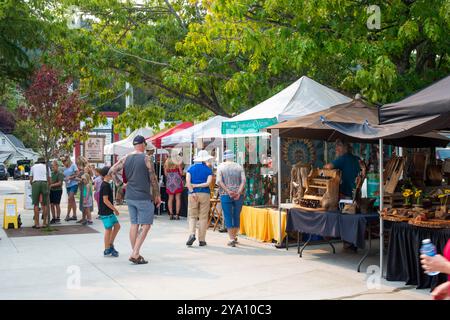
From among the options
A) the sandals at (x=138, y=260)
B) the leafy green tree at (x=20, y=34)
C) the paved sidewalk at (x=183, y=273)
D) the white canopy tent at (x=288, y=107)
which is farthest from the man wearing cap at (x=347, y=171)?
the leafy green tree at (x=20, y=34)

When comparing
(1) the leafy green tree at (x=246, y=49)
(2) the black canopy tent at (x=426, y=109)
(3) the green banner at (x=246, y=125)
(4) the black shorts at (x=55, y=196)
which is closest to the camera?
(2) the black canopy tent at (x=426, y=109)

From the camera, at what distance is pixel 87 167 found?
49.1 ft

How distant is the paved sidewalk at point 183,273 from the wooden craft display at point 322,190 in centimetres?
92

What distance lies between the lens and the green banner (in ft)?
33.2

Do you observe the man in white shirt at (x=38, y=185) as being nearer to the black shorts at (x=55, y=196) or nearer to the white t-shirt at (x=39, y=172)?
the white t-shirt at (x=39, y=172)

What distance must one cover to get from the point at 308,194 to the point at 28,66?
8.41 metres

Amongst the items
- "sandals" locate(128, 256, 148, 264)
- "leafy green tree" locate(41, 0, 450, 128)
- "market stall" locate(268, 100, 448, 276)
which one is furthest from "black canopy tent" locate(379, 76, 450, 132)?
"sandals" locate(128, 256, 148, 264)

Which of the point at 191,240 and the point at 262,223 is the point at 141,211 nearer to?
the point at 191,240

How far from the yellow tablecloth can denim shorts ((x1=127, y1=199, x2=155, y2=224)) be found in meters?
2.86

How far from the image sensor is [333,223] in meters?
8.21

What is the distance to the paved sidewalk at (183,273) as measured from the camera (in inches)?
262

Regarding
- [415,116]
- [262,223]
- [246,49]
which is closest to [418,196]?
[415,116]

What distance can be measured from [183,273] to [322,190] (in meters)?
2.72

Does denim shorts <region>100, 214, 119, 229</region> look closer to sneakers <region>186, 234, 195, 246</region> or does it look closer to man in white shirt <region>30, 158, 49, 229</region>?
sneakers <region>186, 234, 195, 246</region>
